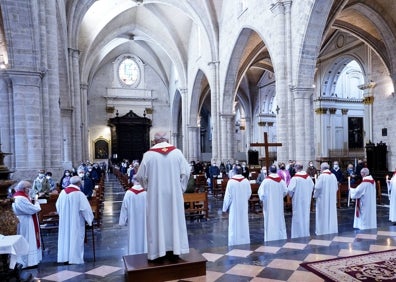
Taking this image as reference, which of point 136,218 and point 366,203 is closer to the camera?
point 136,218

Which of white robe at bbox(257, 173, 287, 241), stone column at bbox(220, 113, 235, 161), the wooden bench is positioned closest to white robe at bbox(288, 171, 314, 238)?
white robe at bbox(257, 173, 287, 241)

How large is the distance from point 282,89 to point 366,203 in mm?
6790

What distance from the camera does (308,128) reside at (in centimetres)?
1305

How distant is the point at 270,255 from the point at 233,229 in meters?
1.94

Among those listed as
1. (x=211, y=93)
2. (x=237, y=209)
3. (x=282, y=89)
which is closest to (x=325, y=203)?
(x=237, y=209)

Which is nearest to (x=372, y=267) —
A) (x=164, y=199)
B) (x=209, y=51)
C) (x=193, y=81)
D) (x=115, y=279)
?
(x=164, y=199)

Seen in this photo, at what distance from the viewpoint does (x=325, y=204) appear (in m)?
7.52

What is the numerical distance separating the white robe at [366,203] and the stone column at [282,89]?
18.1ft

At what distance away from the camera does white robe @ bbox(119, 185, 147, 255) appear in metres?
6.32

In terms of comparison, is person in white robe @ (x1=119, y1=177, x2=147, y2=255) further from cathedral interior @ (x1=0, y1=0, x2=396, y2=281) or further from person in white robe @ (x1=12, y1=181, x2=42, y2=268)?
person in white robe @ (x1=12, y1=181, x2=42, y2=268)

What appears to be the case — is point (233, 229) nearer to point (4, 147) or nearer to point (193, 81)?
point (4, 147)

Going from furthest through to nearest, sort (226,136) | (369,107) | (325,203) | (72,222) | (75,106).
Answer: (226,136)
(75,106)
(369,107)
(325,203)
(72,222)

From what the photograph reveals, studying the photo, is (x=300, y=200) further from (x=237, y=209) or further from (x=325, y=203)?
(x=237, y=209)

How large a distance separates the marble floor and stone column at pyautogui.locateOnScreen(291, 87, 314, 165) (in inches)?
186
